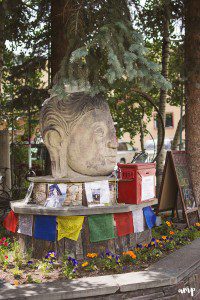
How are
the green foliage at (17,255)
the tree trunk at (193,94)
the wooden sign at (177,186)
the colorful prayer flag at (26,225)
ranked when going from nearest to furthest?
the green foliage at (17,255)
the colorful prayer flag at (26,225)
the wooden sign at (177,186)
the tree trunk at (193,94)

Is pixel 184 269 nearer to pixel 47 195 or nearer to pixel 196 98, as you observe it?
pixel 47 195

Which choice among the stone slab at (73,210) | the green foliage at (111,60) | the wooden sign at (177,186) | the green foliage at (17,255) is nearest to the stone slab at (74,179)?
the stone slab at (73,210)

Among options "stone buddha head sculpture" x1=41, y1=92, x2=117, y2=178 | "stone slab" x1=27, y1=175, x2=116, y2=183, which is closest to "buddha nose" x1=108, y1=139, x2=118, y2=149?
"stone buddha head sculpture" x1=41, y1=92, x2=117, y2=178

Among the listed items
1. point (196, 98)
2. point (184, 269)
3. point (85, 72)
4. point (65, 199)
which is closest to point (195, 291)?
point (184, 269)

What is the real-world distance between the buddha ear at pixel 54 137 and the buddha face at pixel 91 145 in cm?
14

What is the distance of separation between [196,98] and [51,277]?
4956mm

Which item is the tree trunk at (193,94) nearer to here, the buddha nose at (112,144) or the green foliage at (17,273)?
the buddha nose at (112,144)

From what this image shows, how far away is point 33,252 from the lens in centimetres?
629

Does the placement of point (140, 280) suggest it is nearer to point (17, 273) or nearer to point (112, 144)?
point (17, 273)

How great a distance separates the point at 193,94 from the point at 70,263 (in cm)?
461

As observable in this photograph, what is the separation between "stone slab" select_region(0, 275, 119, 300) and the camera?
457 centimetres

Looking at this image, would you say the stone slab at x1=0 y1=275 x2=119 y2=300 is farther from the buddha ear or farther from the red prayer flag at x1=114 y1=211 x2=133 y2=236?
the buddha ear

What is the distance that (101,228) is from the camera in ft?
20.0

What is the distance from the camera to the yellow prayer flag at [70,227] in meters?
5.99
